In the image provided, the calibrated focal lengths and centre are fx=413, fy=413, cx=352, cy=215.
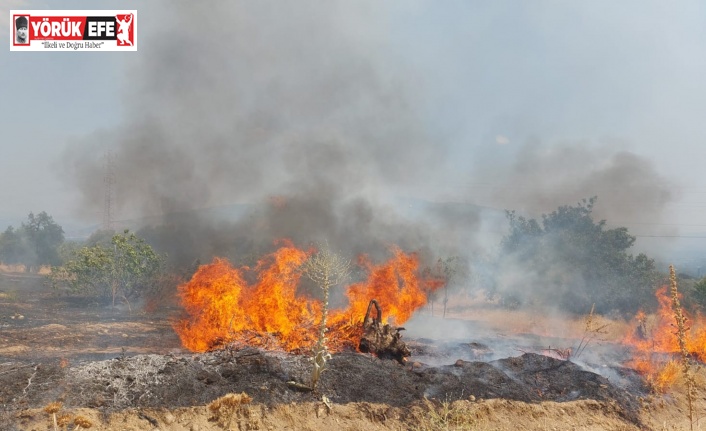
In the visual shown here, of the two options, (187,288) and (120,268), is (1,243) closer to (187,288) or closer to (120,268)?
(120,268)

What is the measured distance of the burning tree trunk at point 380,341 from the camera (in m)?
13.6

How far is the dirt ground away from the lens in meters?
8.88

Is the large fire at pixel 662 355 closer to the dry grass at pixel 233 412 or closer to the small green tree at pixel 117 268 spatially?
the dry grass at pixel 233 412

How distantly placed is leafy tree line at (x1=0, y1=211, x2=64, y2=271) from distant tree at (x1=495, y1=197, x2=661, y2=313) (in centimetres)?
5626

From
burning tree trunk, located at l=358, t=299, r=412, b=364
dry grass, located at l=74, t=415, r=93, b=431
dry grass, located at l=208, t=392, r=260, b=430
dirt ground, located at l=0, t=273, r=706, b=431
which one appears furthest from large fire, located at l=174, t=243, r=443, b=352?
dry grass, located at l=74, t=415, r=93, b=431

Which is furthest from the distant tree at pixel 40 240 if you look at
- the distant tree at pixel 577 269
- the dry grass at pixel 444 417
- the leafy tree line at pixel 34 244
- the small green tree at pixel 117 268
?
the dry grass at pixel 444 417

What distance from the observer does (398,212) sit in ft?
167

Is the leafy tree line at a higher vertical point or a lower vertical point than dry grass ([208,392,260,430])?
higher

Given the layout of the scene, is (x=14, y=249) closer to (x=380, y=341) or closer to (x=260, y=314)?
(x=260, y=314)

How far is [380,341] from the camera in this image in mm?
13711

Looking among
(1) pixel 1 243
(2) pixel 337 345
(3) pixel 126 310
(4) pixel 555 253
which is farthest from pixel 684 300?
(1) pixel 1 243

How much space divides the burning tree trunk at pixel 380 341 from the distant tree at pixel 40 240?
56405mm

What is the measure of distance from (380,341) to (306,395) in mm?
4120

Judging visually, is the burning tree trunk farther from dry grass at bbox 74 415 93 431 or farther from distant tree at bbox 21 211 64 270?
distant tree at bbox 21 211 64 270
